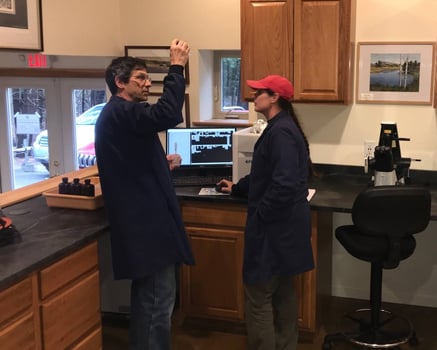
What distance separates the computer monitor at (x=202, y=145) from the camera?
357 cm

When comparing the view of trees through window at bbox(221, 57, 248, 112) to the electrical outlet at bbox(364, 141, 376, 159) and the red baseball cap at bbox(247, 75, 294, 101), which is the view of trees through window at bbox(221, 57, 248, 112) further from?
the red baseball cap at bbox(247, 75, 294, 101)

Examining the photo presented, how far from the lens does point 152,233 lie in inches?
98.1

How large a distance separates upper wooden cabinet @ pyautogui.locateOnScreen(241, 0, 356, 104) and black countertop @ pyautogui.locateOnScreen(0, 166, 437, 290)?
53 cm

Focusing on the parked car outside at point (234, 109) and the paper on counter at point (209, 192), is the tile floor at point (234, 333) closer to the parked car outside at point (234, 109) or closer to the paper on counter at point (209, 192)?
the paper on counter at point (209, 192)

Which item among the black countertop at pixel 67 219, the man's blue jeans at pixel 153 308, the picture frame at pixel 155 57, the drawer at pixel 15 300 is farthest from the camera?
the picture frame at pixel 155 57

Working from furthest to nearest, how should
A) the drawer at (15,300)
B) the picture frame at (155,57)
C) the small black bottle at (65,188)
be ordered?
the picture frame at (155,57) < the small black bottle at (65,188) < the drawer at (15,300)

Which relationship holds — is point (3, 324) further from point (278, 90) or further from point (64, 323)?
point (278, 90)

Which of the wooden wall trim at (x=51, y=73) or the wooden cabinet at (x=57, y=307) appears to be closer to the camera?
the wooden cabinet at (x=57, y=307)

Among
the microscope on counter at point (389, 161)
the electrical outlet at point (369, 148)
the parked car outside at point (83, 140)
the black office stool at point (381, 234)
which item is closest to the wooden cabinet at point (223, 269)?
the black office stool at point (381, 234)

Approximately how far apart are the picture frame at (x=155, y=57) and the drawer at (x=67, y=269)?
186 cm

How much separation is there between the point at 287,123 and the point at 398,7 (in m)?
1.33

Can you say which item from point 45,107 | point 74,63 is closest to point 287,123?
point 74,63

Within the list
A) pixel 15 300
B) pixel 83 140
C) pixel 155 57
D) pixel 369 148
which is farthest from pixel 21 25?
pixel 83 140

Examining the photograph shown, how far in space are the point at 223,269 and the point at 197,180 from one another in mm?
562
